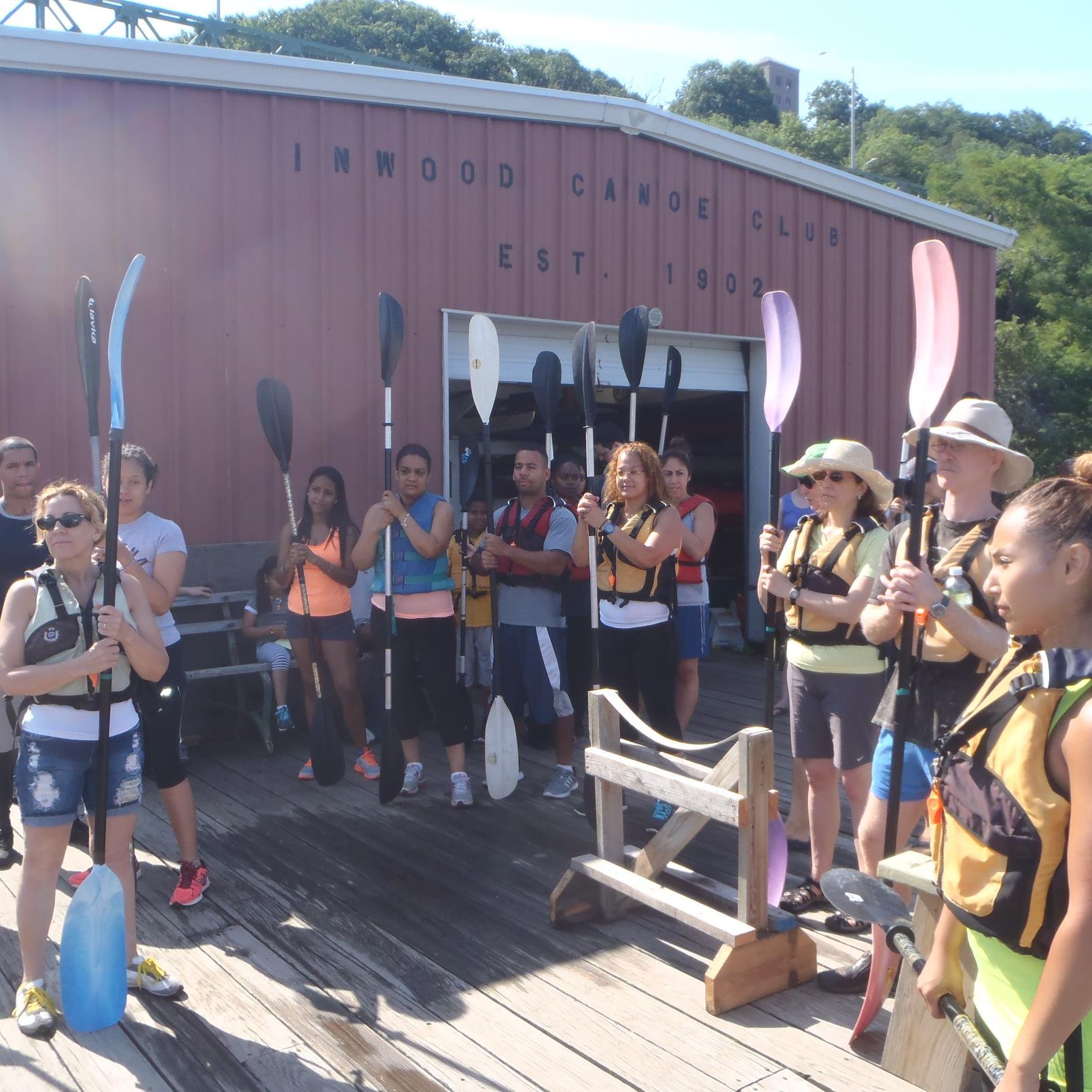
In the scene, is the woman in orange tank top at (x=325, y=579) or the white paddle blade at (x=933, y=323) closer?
the white paddle blade at (x=933, y=323)

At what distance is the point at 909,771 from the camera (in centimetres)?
262

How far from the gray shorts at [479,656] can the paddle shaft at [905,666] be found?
3494 mm

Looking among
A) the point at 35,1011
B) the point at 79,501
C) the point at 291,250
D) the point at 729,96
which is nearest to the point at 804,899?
the point at 35,1011

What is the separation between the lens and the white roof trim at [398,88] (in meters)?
5.16

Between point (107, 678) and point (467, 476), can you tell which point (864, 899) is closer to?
point (107, 678)

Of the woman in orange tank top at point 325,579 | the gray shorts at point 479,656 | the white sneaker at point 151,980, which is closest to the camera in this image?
the white sneaker at point 151,980

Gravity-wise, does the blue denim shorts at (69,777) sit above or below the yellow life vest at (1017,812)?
below

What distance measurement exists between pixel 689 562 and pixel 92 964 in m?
3.34

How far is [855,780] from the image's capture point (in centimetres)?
317

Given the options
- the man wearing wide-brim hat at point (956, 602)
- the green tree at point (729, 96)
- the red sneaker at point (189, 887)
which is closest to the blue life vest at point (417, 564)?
the red sneaker at point (189, 887)

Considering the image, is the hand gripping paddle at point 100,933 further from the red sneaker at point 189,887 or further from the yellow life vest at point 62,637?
the red sneaker at point 189,887

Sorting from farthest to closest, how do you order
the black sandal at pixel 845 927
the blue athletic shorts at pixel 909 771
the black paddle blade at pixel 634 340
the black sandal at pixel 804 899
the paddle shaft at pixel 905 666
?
the black paddle blade at pixel 634 340 → the black sandal at pixel 804 899 → the black sandal at pixel 845 927 → the blue athletic shorts at pixel 909 771 → the paddle shaft at pixel 905 666

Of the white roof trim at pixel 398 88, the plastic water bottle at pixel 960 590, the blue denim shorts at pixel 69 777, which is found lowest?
the blue denim shorts at pixel 69 777

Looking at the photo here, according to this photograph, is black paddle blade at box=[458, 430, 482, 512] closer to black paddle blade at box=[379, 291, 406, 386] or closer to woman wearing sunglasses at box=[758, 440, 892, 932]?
black paddle blade at box=[379, 291, 406, 386]
